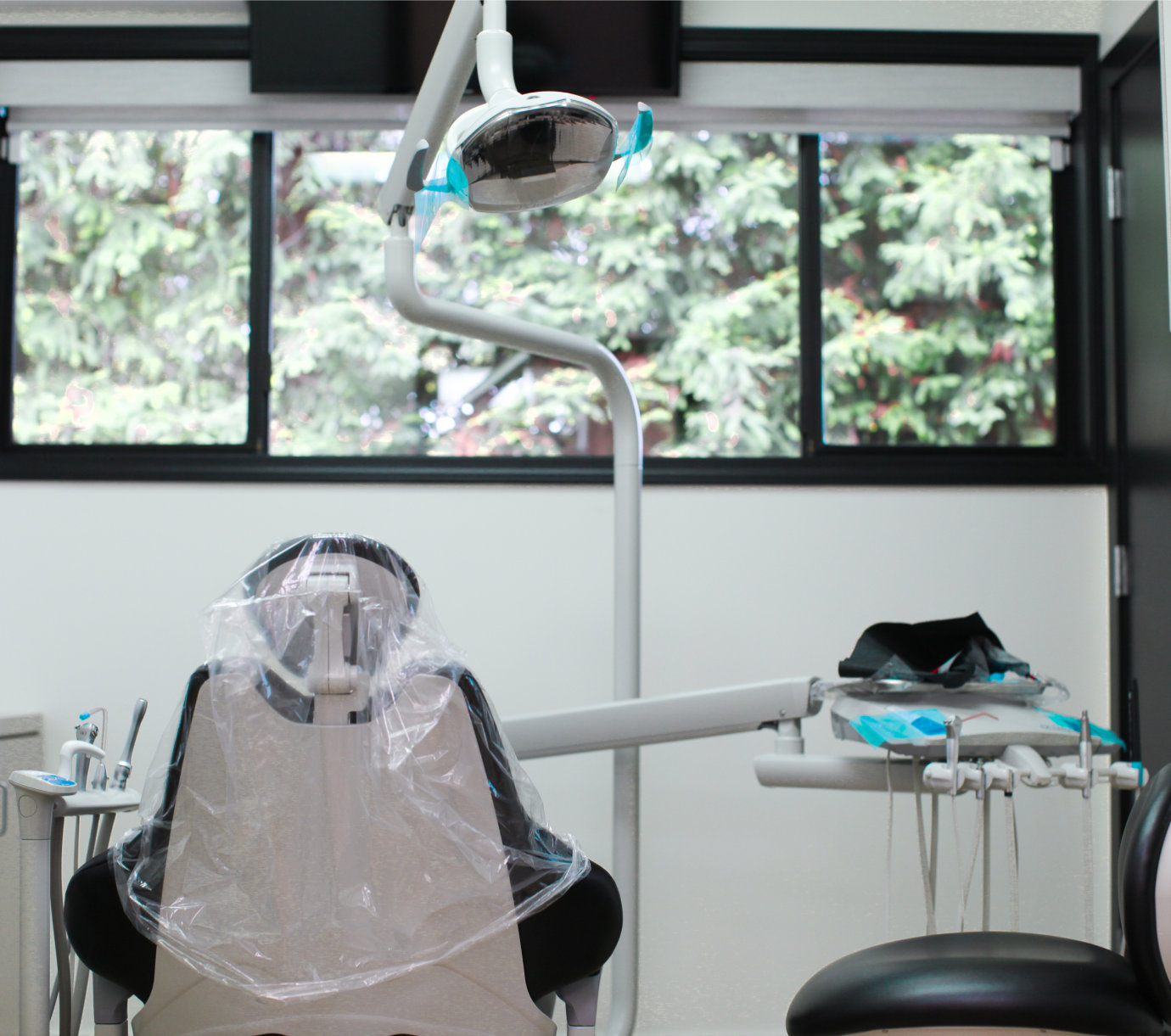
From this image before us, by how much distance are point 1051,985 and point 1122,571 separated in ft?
5.37

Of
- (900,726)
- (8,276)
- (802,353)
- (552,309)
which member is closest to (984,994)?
(900,726)

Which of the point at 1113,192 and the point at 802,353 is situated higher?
the point at 1113,192

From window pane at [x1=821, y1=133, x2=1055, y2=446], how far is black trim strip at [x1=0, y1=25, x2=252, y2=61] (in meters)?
1.45

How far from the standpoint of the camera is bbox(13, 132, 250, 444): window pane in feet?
8.22

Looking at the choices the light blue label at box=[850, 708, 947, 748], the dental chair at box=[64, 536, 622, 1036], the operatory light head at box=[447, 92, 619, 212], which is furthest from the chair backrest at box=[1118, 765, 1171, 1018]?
the operatory light head at box=[447, 92, 619, 212]

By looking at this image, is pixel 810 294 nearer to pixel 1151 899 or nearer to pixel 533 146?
pixel 533 146

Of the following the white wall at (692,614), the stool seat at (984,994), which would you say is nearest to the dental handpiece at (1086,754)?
the stool seat at (984,994)

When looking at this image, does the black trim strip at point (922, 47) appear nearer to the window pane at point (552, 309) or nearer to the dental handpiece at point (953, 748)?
the window pane at point (552, 309)

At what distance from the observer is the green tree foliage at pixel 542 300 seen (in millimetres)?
2508

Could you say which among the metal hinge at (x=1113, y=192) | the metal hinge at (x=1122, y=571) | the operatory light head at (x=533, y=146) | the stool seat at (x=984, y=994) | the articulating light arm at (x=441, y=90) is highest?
the metal hinge at (x=1113, y=192)

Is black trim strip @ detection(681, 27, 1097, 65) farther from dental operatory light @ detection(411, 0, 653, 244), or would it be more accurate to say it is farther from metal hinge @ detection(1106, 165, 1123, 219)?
dental operatory light @ detection(411, 0, 653, 244)

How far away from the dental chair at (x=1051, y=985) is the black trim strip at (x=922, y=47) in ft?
6.59

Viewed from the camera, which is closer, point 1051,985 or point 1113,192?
Answer: point 1051,985

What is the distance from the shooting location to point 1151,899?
90 centimetres
